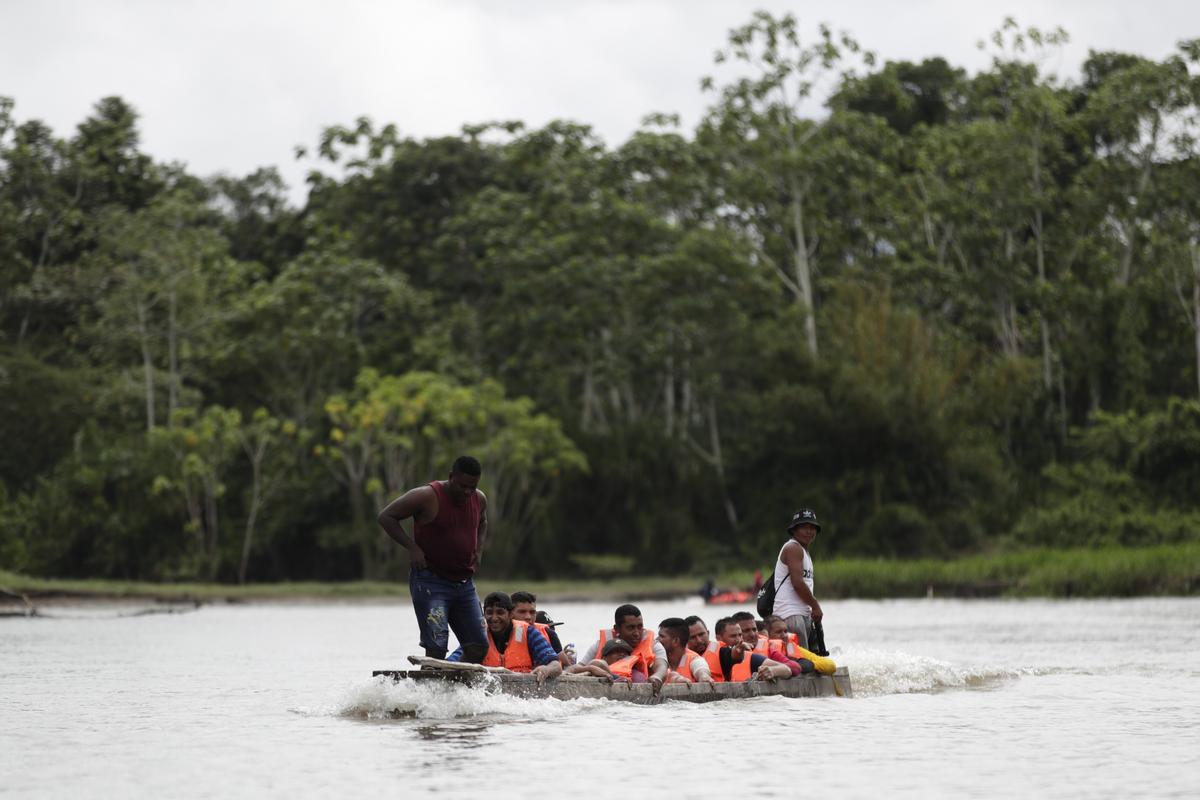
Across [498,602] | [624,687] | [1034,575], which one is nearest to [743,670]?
[624,687]

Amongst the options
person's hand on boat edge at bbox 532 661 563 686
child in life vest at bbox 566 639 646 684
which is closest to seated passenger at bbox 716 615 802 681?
child in life vest at bbox 566 639 646 684

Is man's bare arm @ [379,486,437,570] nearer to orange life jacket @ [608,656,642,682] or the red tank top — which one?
the red tank top

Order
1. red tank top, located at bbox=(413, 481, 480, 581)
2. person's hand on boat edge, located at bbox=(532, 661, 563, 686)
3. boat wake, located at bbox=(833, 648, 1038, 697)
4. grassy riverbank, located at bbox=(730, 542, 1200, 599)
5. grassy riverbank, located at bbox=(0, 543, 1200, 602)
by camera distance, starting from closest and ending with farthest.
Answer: red tank top, located at bbox=(413, 481, 480, 581), person's hand on boat edge, located at bbox=(532, 661, 563, 686), boat wake, located at bbox=(833, 648, 1038, 697), grassy riverbank, located at bbox=(730, 542, 1200, 599), grassy riverbank, located at bbox=(0, 543, 1200, 602)

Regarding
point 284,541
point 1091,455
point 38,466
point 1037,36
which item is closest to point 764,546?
point 1091,455

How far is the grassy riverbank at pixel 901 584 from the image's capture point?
38469 mm

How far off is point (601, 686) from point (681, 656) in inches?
53.1

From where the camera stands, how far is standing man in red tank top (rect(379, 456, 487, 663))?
1348 cm

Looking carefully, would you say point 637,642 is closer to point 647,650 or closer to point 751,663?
point 647,650

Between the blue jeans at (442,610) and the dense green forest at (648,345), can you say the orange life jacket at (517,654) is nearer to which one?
the blue jeans at (442,610)

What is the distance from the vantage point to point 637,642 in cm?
1606

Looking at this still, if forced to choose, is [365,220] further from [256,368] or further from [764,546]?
[764,546]

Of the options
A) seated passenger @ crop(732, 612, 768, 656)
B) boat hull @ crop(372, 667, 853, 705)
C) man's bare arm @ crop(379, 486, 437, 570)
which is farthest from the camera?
seated passenger @ crop(732, 612, 768, 656)

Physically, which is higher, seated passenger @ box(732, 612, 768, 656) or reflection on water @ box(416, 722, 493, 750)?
seated passenger @ box(732, 612, 768, 656)

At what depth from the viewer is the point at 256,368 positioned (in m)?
53.0
